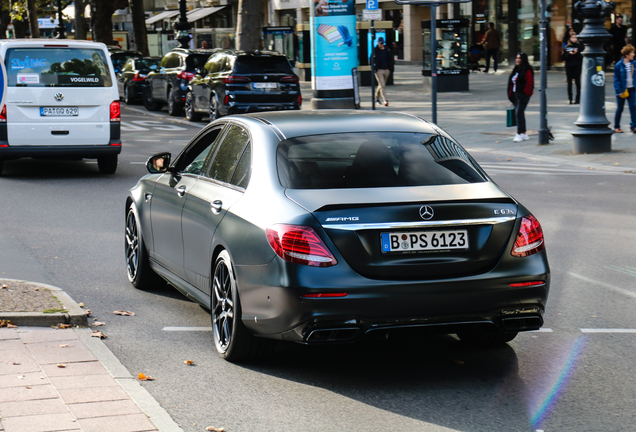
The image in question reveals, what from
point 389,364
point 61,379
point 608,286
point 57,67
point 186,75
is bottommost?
point 608,286

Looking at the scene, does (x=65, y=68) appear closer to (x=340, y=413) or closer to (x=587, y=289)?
(x=587, y=289)

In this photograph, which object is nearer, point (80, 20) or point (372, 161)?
point (372, 161)

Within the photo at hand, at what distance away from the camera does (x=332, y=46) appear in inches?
977

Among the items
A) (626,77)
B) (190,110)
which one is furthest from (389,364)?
(190,110)

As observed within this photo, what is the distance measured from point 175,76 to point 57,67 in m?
12.8

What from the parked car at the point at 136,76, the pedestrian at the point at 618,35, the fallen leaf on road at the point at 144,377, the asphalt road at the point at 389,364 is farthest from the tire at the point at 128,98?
the fallen leaf on road at the point at 144,377

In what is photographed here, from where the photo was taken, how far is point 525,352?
5.76 meters

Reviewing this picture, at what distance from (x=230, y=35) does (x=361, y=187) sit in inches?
2020

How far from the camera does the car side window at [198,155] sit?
6.46m

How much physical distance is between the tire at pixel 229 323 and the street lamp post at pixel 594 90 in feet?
39.6

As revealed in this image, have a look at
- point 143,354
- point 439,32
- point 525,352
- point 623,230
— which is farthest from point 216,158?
point 439,32

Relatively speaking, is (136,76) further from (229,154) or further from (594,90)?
(229,154)

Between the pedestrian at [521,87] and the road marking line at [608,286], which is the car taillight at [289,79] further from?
the road marking line at [608,286]

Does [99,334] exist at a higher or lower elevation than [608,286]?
higher
